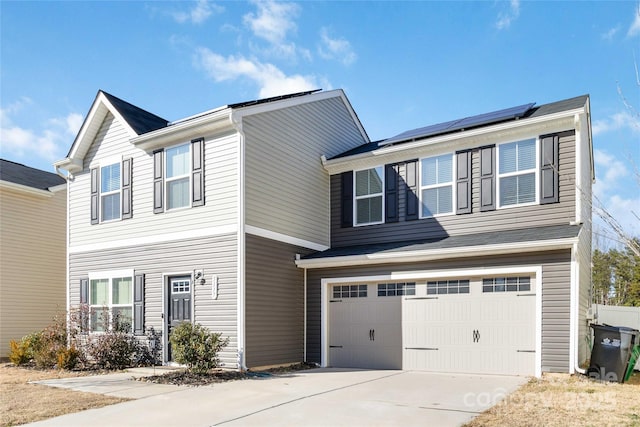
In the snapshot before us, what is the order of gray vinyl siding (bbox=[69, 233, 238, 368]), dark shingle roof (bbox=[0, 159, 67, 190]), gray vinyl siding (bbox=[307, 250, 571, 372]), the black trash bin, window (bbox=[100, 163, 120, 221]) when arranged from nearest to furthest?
the black trash bin < gray vinyl siding (bbox=[307, 250, 571, 372]) < gray vinyl siding (bbox=[69, 233, 238, 368]) < window (bbox=[100, 163, 120, 221]) < dark shingle roof (bbox=[0, 159, 67, 190])

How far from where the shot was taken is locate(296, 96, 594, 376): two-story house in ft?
34.4

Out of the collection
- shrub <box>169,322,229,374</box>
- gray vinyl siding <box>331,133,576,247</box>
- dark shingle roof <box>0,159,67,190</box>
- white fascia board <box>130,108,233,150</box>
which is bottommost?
shrub <box>169,322,229,374</box>

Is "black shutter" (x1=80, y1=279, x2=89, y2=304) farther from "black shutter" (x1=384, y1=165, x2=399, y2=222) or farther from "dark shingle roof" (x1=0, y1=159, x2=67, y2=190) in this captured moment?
"black shutter" (x1=384, y1=165, x2=399, y2=222)

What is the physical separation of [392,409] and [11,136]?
13693 mm

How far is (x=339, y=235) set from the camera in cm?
1429

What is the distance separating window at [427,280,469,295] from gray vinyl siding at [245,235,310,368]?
10.8 ft

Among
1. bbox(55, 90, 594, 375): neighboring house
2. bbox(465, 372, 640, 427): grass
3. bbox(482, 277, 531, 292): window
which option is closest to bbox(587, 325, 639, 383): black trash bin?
bbox(465, 372, 640, 427): grass

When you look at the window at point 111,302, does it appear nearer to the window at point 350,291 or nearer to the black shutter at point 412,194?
the window at point 350,291

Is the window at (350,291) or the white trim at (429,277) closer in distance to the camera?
the white trim at (429,277)

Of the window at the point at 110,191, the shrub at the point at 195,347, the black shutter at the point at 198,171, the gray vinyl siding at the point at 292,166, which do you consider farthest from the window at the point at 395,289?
the window at the point at 110,191

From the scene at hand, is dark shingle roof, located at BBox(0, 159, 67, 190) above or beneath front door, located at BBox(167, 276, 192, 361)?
above

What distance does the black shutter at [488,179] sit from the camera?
12078 millimetres

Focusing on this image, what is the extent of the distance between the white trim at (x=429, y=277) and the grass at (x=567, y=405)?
40.3 inches

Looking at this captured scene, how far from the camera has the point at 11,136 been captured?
1528cm
